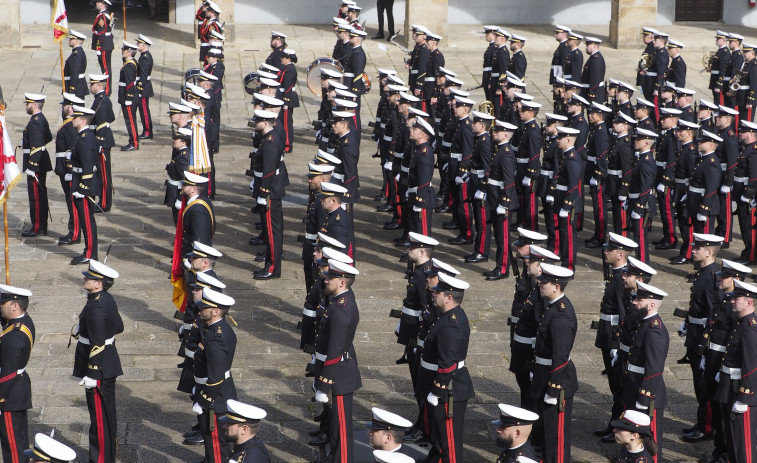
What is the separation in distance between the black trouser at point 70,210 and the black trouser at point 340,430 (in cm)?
593

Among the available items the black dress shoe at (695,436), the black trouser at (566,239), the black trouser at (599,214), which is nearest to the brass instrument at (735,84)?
the black trouser at (599,214)

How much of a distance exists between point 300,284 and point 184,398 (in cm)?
313

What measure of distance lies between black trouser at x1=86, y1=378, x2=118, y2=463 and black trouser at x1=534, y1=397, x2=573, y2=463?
11.0 feet

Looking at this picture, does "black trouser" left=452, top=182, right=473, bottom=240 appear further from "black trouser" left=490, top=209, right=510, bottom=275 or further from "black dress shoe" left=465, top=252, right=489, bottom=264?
"black trouser" left=490, top=209, right=510, bottom=275

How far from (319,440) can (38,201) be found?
21.1 feet

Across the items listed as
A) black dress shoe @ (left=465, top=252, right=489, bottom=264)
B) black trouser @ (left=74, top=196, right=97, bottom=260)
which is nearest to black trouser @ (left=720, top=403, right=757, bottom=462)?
black dress shoe @ (left=465, top=252, right=489, bottom=264)

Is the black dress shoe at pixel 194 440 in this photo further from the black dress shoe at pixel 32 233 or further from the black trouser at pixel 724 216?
the black trouser at pixel 724 216

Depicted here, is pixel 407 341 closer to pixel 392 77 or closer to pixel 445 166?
pixel 445 166

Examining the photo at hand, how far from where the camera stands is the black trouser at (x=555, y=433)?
8922mm

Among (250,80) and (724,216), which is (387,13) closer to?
(250,80)

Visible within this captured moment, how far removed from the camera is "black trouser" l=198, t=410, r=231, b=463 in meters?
8.73

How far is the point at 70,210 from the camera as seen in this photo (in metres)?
13.9

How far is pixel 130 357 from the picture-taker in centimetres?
1108

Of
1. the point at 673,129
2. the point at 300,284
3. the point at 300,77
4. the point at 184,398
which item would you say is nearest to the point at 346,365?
the point at 184,398
